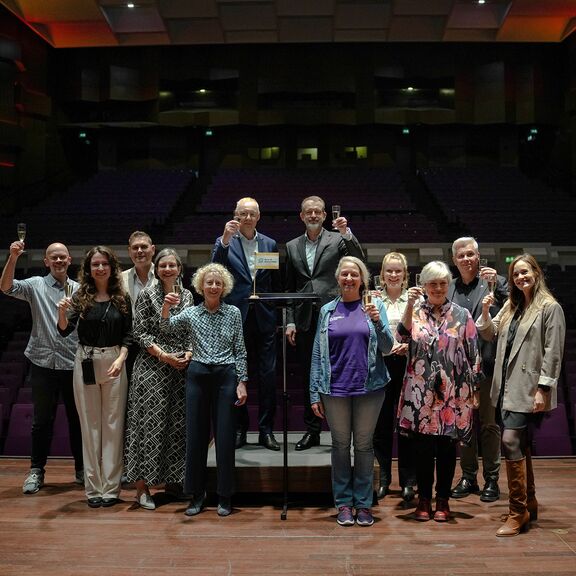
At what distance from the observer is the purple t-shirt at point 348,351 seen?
285 centimetres

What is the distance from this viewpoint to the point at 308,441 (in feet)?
11.6

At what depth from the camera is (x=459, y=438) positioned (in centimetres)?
286

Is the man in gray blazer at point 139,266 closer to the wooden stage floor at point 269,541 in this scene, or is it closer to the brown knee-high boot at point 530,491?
the wooden stage floor at point 269,541

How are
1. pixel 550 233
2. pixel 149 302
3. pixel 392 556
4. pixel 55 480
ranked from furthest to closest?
pixel 550 233 < pixel 55 480 < pixel 149 302 < pixel 392 556

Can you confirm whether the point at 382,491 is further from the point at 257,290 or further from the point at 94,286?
the point at 94,286

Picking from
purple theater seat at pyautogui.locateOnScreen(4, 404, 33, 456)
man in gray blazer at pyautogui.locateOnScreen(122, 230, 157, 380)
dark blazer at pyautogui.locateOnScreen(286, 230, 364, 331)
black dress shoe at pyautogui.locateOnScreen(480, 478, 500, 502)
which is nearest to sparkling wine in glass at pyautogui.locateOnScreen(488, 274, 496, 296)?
dark blazer at pyautogui.locateOnScreen(286, 230, 364, 331)

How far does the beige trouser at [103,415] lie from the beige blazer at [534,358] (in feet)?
6.20

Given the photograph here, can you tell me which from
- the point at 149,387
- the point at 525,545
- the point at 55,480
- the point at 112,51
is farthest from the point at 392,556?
the point at 112,51

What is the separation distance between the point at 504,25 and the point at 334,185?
3836 mm

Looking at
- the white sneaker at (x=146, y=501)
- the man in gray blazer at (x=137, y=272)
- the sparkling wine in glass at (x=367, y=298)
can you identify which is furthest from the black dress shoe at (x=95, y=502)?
the sparkling wine in glass at (x=367, y=298)

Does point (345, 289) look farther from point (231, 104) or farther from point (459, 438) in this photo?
point (231, 104)

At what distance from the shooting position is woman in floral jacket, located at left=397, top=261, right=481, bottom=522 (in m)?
2.87

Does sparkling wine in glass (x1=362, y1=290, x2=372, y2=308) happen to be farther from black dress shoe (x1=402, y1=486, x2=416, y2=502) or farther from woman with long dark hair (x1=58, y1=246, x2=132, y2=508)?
woman with long dark hair (x1=58, y1=246, x2=132, y2=508)

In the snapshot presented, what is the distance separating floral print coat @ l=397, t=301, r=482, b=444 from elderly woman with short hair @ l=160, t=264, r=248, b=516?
Result: 0.82 metres
